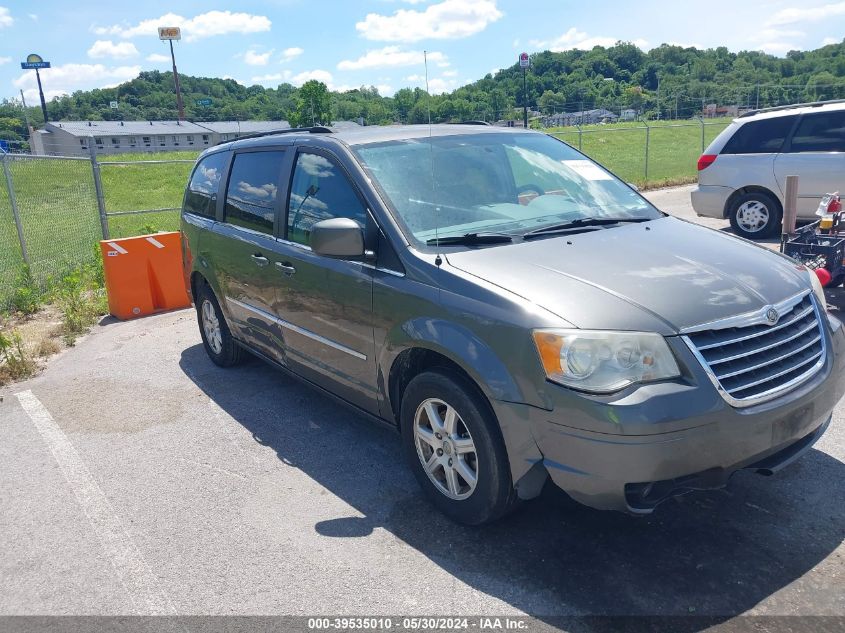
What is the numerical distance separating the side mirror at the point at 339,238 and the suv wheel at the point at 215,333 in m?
2.57

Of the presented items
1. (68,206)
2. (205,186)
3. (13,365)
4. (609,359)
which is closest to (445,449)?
(609,359)

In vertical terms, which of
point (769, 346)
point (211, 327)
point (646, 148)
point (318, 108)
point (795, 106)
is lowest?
point (211, 327)

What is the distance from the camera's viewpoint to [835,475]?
3.69 meters

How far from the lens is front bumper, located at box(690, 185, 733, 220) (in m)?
10.4

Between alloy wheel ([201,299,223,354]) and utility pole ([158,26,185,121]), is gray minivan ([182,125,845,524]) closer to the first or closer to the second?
alloy wheel ([201,299,223,354])

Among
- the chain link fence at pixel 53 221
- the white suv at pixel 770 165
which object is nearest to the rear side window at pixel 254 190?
the chain link fence at pixel 53 221

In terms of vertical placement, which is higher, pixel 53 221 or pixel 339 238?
pixel 339 238

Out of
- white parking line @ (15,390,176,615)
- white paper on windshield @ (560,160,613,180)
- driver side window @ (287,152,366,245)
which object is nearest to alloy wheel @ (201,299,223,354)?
white parking line @ (15,390,176,615)

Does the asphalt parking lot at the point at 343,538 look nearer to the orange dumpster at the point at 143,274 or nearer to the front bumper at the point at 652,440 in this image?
the front bumper at the point at 652,440

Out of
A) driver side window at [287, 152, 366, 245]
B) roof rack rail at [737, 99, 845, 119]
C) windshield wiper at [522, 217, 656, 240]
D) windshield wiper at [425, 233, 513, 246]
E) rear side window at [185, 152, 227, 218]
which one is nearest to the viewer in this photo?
windshield wiper at [425, 233, 513, 246]

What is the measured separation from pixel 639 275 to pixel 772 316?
0.58 m

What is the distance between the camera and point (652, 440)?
2.63m

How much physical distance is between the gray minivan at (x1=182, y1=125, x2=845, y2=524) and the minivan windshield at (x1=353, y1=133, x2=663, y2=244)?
0.05 feet

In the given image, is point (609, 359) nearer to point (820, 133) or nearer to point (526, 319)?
point (526, 319)
